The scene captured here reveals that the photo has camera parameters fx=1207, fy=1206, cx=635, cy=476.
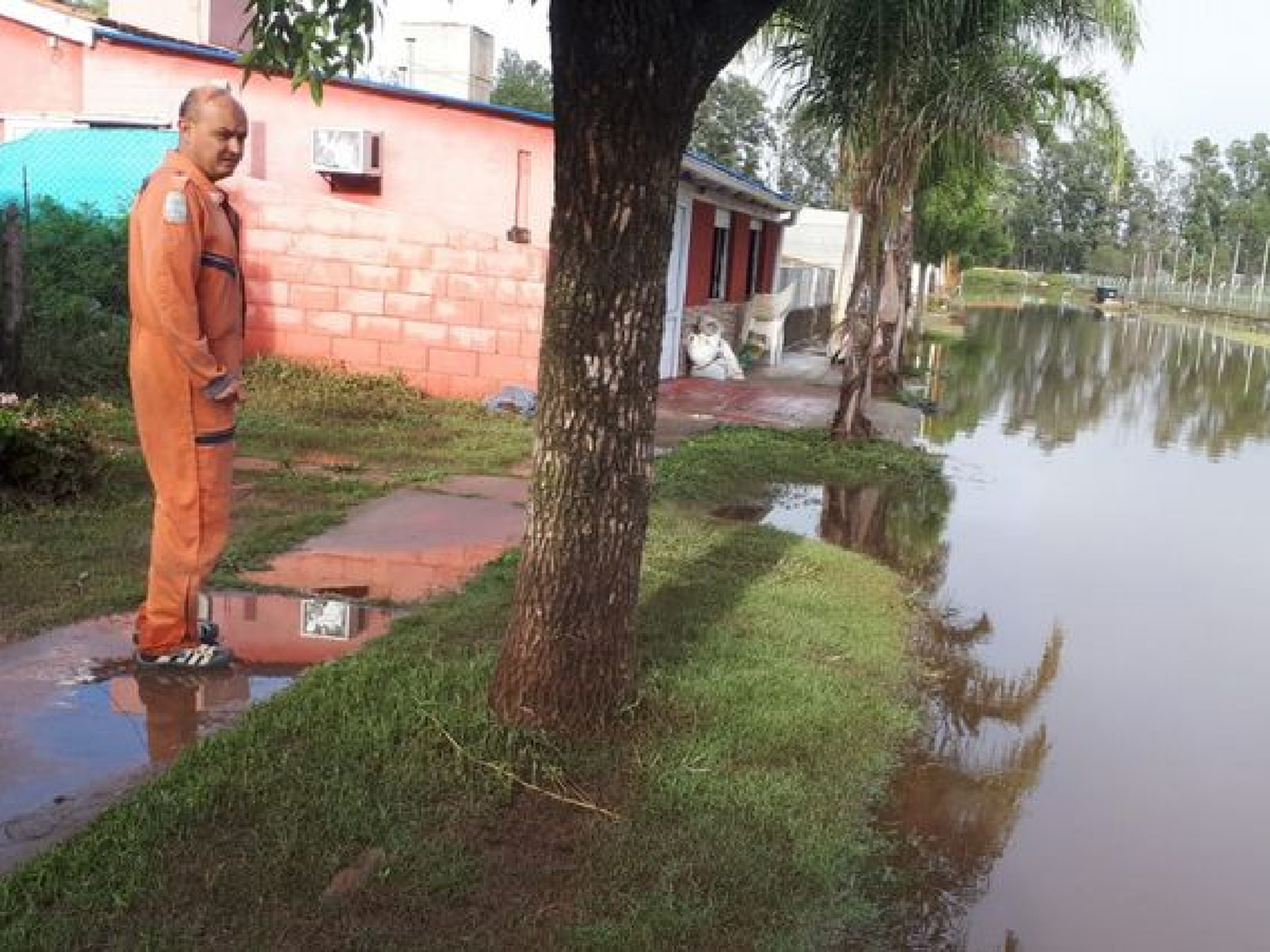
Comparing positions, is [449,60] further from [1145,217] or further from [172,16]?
[1145,217]

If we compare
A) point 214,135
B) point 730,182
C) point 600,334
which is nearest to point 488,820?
point 600,334

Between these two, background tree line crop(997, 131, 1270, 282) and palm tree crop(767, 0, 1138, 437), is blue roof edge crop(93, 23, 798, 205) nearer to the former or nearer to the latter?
palm tree crop(767, 0, 1138, 437)

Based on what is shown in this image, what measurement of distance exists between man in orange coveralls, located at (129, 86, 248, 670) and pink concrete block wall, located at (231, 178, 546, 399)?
7.49 meters

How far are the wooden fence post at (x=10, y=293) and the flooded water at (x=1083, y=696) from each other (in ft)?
18.8

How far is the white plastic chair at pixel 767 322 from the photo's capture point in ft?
72.7

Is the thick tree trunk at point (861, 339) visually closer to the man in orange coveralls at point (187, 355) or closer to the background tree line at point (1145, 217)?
the man in orange coveralls at point (187, 355)

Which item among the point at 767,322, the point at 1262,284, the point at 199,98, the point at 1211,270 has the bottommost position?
the point at 767,322

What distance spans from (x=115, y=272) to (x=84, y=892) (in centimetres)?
1020

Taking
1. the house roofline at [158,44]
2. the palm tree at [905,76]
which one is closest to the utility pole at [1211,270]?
the palm tree at [905,76]

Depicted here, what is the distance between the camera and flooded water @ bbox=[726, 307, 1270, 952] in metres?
3.83

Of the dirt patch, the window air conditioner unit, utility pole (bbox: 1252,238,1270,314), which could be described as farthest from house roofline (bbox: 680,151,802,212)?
utility pole (bbox: 1252,238,1270,314)

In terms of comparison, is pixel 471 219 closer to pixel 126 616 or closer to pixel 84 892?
pixel 126 616

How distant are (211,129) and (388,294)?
802cm

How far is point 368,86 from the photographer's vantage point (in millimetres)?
13258
